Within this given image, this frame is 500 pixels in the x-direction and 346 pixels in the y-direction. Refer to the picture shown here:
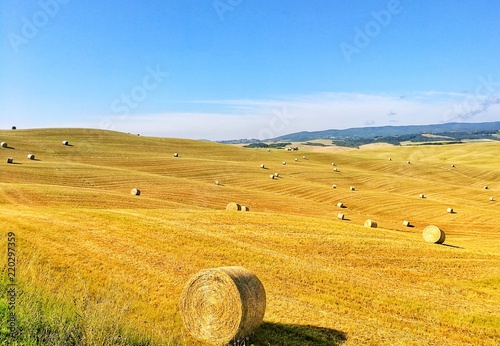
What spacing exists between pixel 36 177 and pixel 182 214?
2697 cm

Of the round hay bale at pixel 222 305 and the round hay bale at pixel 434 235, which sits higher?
the round hay bale at pixel 222 305

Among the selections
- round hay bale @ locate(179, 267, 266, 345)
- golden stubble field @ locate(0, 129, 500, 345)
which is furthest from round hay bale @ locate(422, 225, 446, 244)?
round hay bale @ locate(179, 267, 266, 345)

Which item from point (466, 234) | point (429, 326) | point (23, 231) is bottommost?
point (466, 234)

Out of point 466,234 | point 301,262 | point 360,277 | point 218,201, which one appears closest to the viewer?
point 360,277

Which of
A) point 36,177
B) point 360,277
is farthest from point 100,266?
point 36,177

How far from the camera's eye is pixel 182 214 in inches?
1051

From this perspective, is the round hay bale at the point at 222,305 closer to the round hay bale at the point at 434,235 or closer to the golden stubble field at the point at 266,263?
the golden stubble field at the point at 266,263

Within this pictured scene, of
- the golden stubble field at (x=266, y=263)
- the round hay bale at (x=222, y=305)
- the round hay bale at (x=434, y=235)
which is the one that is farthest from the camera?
the round hay bale at (x=434, y=235)

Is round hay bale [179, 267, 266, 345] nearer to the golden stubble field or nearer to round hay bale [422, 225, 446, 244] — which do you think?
the golden stubble field

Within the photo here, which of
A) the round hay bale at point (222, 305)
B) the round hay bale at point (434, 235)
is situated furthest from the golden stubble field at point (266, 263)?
the round hay bale at point (434, 235)

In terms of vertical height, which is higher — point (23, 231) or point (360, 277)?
point (23, 231)

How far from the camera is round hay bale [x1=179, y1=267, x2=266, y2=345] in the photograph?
11.0 metres

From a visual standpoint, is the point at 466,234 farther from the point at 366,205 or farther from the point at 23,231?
the point at 23,231

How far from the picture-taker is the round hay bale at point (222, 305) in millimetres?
11008
